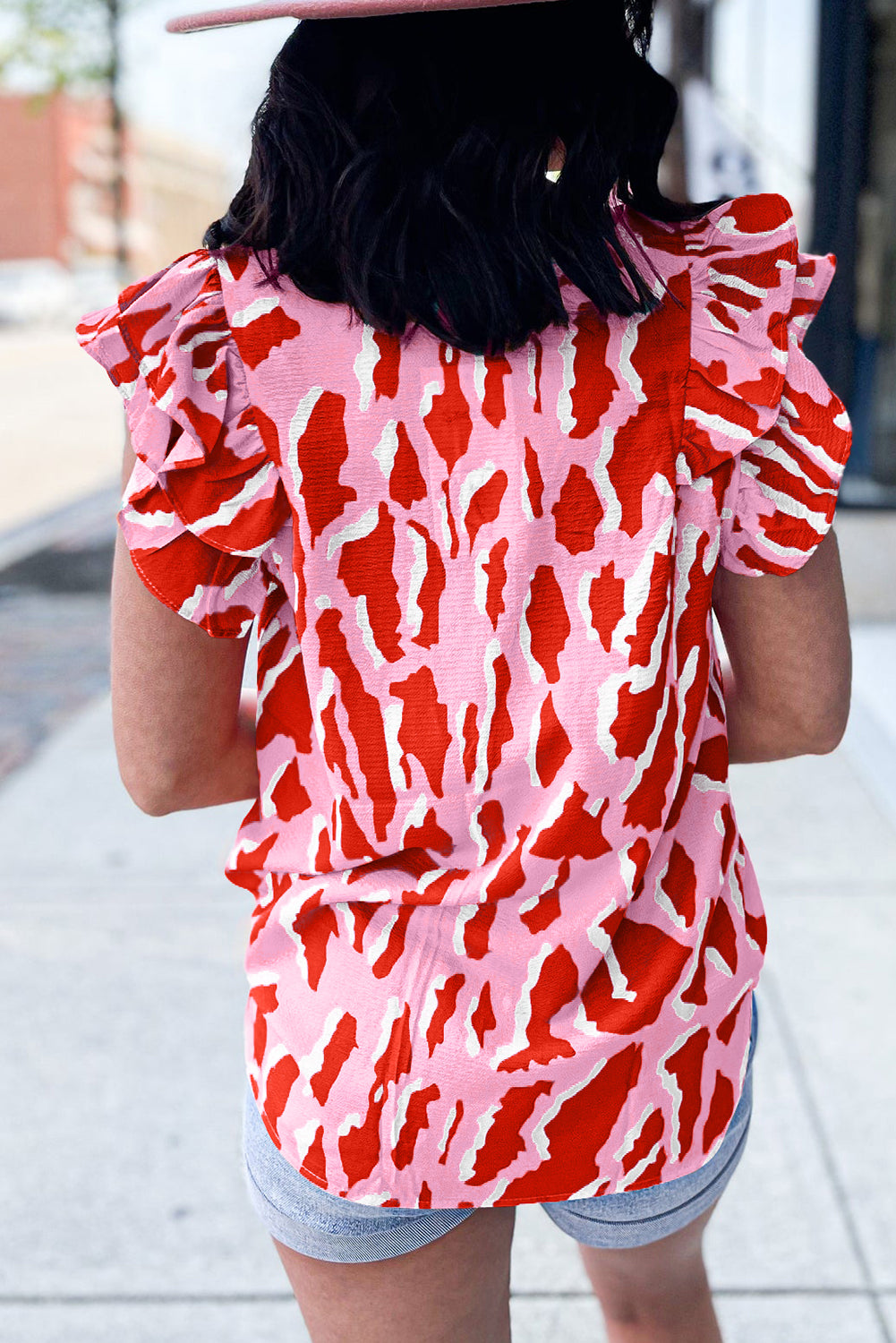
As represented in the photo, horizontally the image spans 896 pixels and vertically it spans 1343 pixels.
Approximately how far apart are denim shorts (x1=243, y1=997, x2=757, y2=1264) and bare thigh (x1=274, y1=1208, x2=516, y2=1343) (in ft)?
0.05

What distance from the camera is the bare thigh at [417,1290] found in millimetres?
1193

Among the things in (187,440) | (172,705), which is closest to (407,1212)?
(172,705)

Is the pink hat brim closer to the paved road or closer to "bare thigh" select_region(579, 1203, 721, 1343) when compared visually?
"bare thigh" select_region(579, 1203, 721, 1343)

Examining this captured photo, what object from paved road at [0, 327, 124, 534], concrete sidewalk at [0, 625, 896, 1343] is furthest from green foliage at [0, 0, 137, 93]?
concrete sidewalk at [0, 625, 896, 1343]

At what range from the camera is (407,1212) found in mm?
1172

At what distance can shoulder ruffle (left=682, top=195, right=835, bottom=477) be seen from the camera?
1.04 meters

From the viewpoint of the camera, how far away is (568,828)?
42.8 inches

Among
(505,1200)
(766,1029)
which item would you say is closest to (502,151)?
(505,1200)

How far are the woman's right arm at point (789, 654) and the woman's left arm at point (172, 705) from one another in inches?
16.6

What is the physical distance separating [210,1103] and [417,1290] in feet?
5.85

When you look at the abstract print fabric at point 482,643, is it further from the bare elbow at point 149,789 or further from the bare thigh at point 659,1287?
the bare thigh at point 659,1287

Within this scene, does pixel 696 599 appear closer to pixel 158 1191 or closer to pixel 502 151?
pixel 502 151

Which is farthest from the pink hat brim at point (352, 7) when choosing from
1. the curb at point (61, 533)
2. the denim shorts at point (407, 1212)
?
the curb at point (61, 533)

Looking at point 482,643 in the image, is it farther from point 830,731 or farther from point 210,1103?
point 210,1103
